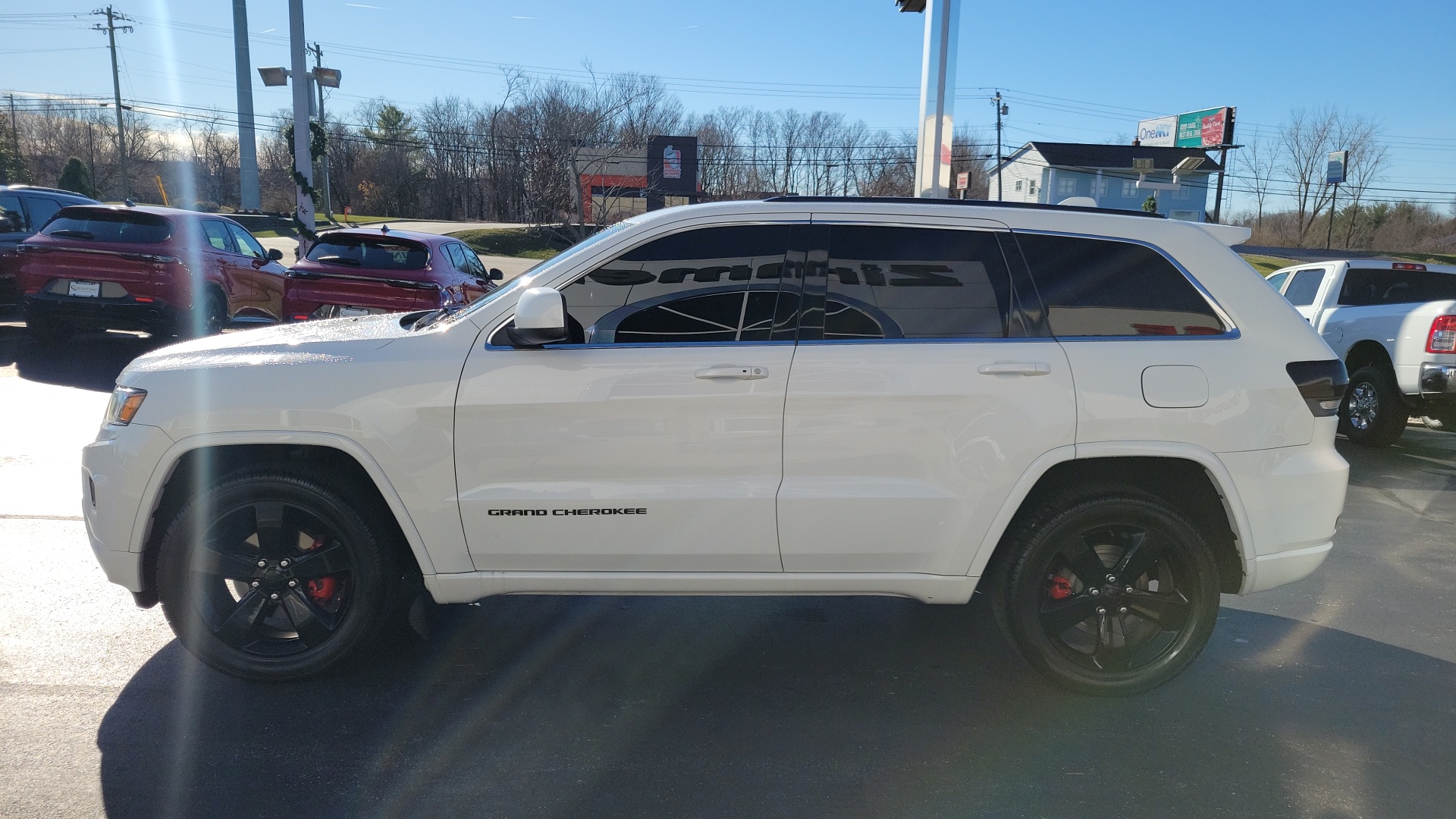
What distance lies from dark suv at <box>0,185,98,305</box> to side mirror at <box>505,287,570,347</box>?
10461 mm

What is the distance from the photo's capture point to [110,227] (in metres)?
10.9

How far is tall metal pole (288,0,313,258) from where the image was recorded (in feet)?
57.0

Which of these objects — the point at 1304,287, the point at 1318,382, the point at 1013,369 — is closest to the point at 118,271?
the point at 1013,369

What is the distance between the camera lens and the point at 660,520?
3.48m

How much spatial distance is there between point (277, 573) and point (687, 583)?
60.7 inches

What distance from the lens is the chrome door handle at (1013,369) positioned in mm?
3488

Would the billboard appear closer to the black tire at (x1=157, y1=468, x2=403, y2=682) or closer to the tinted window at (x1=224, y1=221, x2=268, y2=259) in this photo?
the tinted window at (x1=224, y1=221, x2=268, y2=259)

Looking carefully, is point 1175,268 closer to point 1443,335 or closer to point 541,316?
point 541,316

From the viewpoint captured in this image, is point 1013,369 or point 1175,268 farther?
point 1175,268

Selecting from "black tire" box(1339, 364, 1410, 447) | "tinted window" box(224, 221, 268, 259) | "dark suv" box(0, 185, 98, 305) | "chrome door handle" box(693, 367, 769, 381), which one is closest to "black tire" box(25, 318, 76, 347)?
"dark suv" box(0, 185, 98, 305)

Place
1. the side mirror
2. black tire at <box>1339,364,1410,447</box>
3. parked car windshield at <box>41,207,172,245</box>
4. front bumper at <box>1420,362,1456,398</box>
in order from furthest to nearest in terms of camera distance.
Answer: parked car windshield at <box>41,207,172,245</box> → black tire at <box>1339,364,1410,447</box> → front bumper at <box>1420,362,1456,398</box> → the side mirror

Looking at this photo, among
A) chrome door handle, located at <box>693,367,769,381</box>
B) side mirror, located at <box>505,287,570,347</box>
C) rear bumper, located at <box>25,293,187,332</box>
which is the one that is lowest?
rear bumper, located at <box>25,293,187,332</box>

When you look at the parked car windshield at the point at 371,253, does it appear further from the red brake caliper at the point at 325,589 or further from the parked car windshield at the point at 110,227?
the red brake caliper at the point at 325,589

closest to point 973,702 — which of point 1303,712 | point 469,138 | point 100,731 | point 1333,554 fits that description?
point 1303,712
